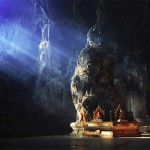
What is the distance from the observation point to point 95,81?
29.7 m

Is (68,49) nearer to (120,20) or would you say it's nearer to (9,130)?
(120,20)

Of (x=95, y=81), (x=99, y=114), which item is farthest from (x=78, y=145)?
(x=95, y=81)

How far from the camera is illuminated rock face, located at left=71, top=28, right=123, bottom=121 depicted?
93.7 ft

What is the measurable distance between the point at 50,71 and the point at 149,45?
13.2 m

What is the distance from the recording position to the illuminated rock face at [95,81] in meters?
28.5

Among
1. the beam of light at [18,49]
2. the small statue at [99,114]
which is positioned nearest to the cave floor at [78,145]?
the small statue at [99,114]

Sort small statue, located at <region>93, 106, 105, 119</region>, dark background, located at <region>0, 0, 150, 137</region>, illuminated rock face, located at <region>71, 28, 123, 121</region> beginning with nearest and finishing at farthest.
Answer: small statue, located at <region>93, 106, 105, 119</region> → illuminated rock face, located at <region>71, 28, 123, 121</region> → dark background, located at <region>0, 0, 150, 137</region>

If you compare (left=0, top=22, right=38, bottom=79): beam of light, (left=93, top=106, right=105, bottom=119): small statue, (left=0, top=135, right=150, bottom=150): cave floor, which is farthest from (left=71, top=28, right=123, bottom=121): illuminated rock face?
(left=0, top=135, right=150, bottom=150): cave floor

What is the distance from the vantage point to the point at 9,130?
1249 inches

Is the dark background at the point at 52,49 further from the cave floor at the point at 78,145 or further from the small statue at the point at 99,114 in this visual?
the cave floor at the point at 78,145

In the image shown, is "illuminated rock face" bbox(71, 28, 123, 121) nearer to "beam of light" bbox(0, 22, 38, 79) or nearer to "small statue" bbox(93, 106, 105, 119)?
"small statue" bbox(93, 106, 105, 119)

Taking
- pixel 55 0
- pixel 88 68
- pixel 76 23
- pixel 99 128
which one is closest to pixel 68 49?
pixel 76 23

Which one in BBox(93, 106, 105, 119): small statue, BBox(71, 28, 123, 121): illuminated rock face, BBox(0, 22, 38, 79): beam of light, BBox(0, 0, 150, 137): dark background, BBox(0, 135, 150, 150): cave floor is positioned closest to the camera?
BBox(0, 135, 150, 150): cave floor

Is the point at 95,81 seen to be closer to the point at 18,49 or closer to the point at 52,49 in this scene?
the point at 52,49
